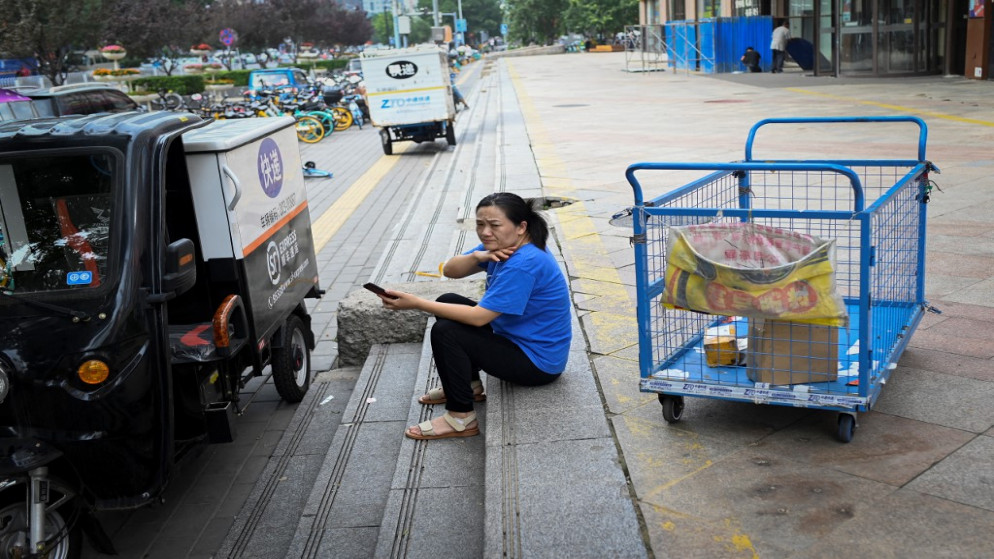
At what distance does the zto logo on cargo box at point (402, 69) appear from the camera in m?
17.6

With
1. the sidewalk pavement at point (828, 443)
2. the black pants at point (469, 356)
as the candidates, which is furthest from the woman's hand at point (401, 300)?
the sidewalk pavement at point (828, 443)

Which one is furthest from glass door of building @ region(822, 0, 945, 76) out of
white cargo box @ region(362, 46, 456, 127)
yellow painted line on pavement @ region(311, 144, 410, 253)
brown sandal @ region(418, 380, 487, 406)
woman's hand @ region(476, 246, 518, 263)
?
woman's hand @ region(476, 246, 518, 263)

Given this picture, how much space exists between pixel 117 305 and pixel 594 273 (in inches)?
137

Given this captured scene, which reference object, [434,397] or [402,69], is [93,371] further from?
[402,69]

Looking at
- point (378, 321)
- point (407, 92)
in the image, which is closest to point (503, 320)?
point (378, 321)

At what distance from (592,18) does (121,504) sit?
2704 inches

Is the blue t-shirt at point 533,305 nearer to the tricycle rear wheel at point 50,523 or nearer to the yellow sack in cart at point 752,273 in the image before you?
the yellow sack in cart at point 752,273

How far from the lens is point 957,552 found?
277cm

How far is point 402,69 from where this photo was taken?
17.6 meters

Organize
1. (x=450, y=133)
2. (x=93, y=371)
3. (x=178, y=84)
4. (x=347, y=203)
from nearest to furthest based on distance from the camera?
(x=93, y=371), (x=347, y=203), (x=450, y=133), (x=178, y=84)

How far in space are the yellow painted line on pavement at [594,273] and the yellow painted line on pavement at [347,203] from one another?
2562mm

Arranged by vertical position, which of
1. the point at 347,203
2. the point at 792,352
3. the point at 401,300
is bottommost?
the point at 347,203

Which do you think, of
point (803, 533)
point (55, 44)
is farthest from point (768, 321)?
point (55, 44)

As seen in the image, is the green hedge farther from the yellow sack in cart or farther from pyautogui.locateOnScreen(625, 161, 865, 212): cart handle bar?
the yellow sack in cart
